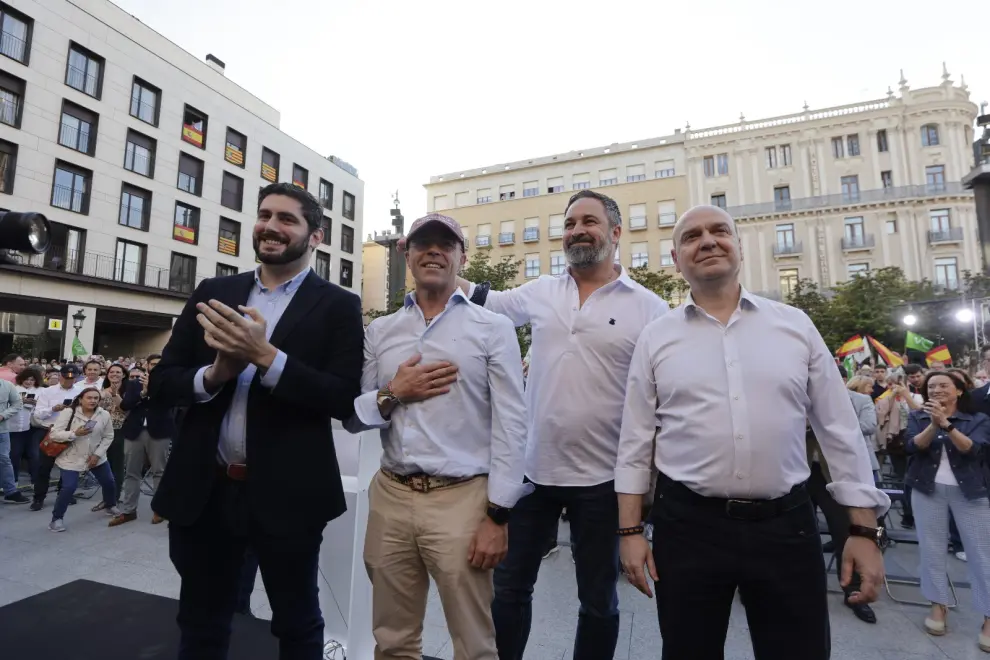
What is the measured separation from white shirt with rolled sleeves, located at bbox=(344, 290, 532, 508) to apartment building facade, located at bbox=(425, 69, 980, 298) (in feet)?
95.4

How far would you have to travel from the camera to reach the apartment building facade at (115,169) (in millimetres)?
17516

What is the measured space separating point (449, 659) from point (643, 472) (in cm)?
205

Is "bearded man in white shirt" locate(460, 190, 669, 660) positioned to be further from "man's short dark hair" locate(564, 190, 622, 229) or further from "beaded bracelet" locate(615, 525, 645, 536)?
"beaded bracelet" locate(615, 525, 645, 536)

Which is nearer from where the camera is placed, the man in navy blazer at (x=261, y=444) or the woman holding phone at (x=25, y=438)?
the man in navy blazer at (x=261, y=444)

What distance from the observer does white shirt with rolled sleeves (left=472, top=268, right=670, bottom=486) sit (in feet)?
6.86

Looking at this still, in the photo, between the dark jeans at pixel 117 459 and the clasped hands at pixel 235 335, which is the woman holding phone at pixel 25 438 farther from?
the clasped hands at pixel 235 335

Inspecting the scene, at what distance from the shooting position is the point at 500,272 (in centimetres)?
1748

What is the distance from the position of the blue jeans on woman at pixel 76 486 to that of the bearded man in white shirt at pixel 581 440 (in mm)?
5987

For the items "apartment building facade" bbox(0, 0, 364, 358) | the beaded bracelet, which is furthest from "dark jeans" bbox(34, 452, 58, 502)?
"apartment building facade" bbox(0, 0, 364, 358)

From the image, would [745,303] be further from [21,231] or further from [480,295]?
[21,231]

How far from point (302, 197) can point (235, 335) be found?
659mm

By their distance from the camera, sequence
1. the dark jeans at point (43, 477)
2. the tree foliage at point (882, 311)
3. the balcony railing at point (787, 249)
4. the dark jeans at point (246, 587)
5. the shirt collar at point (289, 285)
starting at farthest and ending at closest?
the balcony railing at point (787, 249) < the tree foliage at point (882, 311) < the dark jeans at point (43, 477) < the dark jeans at point (246, 587) < the shirt collar at point (289, 285)

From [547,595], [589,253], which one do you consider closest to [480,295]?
[589,253]

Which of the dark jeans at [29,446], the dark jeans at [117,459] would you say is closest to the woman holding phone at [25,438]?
the dark jeans at [29,446]
